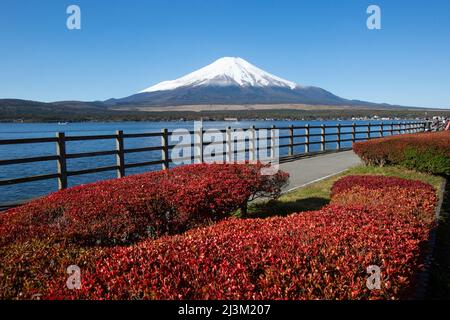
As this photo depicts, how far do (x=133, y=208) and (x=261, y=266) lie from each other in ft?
7.80

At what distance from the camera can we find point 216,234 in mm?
4207

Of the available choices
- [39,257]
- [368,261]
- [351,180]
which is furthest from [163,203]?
[351,180]

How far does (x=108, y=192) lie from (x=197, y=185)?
1282 millimetres

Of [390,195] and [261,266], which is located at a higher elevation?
[261,266]

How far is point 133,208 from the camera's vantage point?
16.7 ft

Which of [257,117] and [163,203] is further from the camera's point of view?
[257,117]

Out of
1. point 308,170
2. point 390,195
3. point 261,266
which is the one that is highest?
point 261,266

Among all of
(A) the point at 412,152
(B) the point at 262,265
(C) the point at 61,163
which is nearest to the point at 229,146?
(A) the point at 412,152

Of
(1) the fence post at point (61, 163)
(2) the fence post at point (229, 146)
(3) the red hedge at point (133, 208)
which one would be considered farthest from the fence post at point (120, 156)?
(2) the fence post at point (229, 146)

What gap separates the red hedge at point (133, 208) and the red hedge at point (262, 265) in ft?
Result: 3.20

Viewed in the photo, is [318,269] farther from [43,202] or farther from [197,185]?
[43,202]

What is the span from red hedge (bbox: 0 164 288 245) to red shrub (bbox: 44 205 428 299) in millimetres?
944

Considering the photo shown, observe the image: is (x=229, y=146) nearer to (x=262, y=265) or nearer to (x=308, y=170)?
(x=308, y=170)
